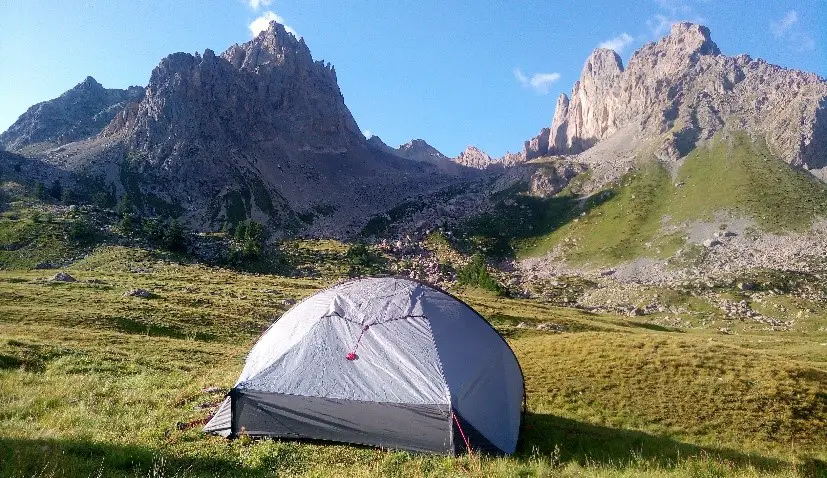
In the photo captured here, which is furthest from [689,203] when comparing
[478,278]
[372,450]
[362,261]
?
[372,450]

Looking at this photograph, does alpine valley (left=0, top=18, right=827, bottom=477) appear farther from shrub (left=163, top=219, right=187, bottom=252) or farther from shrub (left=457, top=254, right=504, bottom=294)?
shrub (left=457, top=254, right=504, bottom=294)

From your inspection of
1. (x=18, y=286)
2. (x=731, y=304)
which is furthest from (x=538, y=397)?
(x=731, y=304)

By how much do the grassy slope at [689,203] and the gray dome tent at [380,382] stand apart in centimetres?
12324

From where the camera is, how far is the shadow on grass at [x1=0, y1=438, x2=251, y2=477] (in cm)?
789

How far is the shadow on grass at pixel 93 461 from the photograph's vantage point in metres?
7.89

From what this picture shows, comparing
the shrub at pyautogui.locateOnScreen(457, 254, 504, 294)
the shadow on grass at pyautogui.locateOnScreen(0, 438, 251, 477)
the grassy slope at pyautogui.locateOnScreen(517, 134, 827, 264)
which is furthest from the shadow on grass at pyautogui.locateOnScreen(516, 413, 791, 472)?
the grassy slope at pyautogui.locateOnScreen(517, 134, 827, 264)

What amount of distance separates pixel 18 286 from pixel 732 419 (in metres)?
55.8

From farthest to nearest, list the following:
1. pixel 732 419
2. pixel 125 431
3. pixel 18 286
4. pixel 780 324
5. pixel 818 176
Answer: pixel 818 176 → pixel 780 324 → pixel 18 286 → pixel 732 419 → pixel 125 431

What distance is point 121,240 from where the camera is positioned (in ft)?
281

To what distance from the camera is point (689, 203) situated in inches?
5600

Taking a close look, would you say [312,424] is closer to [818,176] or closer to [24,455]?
[24,455]

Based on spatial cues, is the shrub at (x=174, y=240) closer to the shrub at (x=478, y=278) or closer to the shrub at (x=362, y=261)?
the shrub at (x=362, y=261)

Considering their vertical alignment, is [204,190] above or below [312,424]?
above

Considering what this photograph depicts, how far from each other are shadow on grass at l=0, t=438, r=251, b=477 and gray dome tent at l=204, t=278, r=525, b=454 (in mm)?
2372
